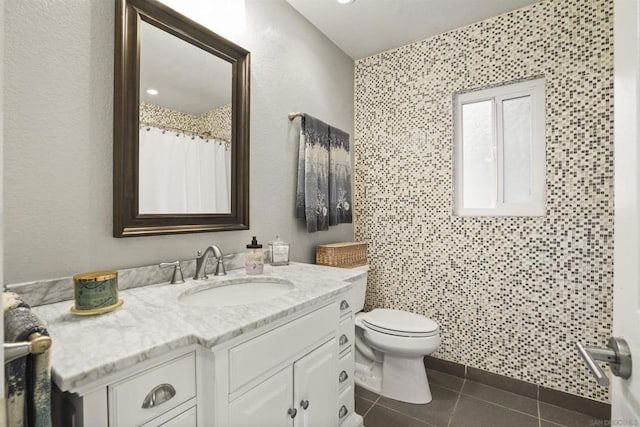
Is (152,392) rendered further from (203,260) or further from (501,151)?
(501,151)

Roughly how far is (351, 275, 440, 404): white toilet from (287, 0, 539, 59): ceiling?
1749 millimetres

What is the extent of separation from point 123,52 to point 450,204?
6.63ft

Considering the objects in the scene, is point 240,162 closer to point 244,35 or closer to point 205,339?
point 244,35

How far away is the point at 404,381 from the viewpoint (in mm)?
1931

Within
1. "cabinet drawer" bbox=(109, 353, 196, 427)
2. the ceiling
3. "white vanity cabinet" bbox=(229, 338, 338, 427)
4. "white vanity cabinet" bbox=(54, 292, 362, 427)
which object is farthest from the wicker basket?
the ceiling

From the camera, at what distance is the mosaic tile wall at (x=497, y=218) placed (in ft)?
5.83

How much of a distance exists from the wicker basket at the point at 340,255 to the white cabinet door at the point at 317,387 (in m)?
0.79

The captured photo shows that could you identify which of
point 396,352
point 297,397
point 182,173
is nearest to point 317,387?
point 297,397

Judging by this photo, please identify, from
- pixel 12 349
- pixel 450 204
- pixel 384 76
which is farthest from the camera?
pixel 384 76

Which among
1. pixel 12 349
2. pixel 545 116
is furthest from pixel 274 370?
pixel 545 116

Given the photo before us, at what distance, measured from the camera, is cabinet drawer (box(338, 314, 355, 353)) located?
4.84 feet

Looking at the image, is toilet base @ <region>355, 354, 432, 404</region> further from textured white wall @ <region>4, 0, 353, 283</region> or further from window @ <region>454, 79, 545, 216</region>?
textured white wall @ <region>4, 0, 353, 283</region>

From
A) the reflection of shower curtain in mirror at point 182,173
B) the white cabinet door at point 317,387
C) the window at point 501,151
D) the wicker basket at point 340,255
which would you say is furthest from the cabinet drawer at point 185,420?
the window at point 501,151

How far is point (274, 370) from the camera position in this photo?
102cm
